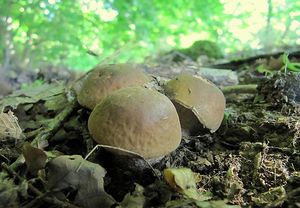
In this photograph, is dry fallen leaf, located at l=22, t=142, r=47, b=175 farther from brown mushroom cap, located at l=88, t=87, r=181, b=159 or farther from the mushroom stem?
the mushroom stem

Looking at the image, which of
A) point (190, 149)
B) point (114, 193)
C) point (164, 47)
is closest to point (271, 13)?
point (164, 47)

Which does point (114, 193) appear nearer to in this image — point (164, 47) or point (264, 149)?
point (264, 149)

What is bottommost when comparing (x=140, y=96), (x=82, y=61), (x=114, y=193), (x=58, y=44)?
(x=82, y=61)

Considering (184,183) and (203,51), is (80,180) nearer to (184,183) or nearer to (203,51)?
(184,183)

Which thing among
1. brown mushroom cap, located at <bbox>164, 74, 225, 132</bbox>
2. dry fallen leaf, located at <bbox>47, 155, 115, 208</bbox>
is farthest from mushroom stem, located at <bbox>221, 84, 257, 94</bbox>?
dry fallen leaf, located at <bbox>47, 155, 115, 208</bbox>

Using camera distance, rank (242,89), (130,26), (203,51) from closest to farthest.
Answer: (242,89), (203,51), (130,26)

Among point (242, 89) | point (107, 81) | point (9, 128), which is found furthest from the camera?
point (242, 89)

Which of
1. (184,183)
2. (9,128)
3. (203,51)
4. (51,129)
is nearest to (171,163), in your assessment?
(184,183)
